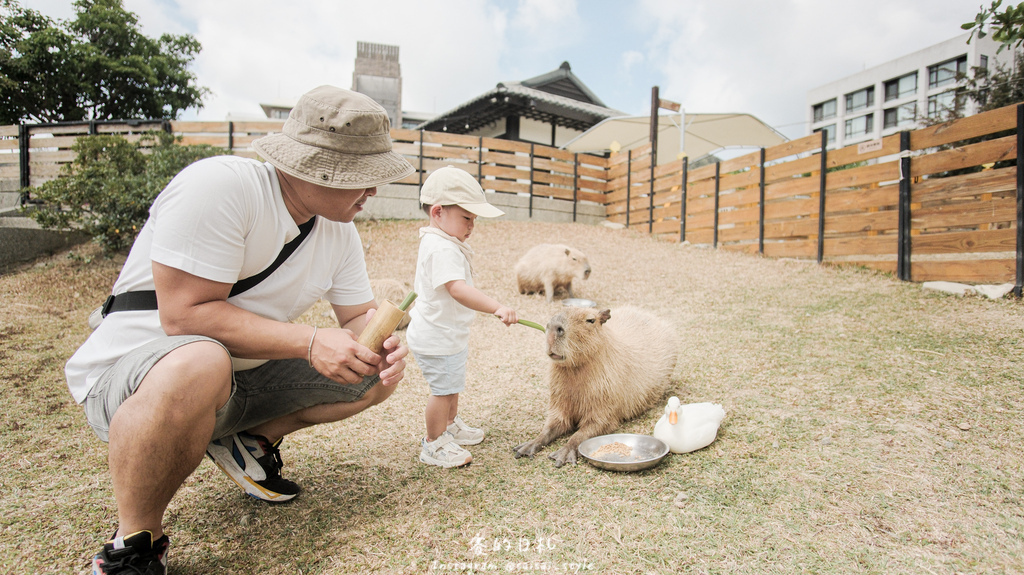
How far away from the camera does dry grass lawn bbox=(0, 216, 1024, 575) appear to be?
149cm

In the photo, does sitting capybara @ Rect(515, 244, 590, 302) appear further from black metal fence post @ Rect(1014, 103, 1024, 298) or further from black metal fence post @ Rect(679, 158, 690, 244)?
black metal fence post @ Rect(679, 158, 690, 244)

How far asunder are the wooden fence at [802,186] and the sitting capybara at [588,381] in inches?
156

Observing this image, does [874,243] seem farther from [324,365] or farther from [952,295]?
[324,365]

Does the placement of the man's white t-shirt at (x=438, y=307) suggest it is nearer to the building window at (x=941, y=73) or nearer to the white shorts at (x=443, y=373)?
the white shorts at (x=443, y=373)

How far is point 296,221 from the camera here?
1.63 meters

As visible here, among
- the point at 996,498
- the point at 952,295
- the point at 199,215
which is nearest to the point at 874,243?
the point at 952,295

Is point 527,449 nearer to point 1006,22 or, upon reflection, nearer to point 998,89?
point 1006,22

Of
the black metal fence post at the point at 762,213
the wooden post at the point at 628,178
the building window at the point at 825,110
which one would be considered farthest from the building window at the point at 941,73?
the black metal fence post at the point at 762,213

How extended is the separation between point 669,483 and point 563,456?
1.53ft

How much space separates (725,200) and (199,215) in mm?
8043

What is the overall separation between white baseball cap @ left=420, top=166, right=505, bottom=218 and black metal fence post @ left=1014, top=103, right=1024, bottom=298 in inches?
187

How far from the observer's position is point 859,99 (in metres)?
30.5

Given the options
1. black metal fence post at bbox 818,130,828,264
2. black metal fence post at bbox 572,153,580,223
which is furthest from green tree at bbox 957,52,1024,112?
black metal fence post at bbox 572,153,580,223

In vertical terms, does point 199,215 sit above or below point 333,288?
above
